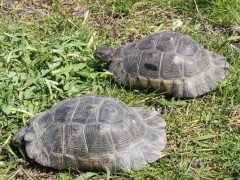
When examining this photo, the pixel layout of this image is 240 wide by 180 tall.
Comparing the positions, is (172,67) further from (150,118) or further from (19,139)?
(19,139)

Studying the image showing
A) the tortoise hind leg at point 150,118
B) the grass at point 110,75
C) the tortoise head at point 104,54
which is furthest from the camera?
the tortoise head at point 104,54

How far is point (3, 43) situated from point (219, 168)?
2845 mm

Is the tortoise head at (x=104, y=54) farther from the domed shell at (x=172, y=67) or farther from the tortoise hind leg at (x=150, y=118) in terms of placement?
the tortoise hind leg at (x=150, y=118)

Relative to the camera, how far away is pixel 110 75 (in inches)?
216

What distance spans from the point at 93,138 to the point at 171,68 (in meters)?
1.24

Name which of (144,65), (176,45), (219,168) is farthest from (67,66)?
(219,168)

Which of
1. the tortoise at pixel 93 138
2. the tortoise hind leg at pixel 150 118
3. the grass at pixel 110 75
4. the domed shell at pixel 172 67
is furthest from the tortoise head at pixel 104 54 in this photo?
the tortoise at pixel 93 138

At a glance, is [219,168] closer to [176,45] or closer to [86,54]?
[176,45]

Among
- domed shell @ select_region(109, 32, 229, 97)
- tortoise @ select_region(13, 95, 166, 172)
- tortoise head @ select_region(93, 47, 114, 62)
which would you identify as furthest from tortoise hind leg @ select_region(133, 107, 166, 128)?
tortoise head @ select_region(93, 47, 114, 62)

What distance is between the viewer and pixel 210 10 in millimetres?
6363

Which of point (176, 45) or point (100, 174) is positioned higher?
point (176, 45)

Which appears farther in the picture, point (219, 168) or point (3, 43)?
point (3, 43)

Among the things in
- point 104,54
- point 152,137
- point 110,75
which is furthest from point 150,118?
point 104,54

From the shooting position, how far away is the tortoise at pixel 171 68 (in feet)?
17.0
